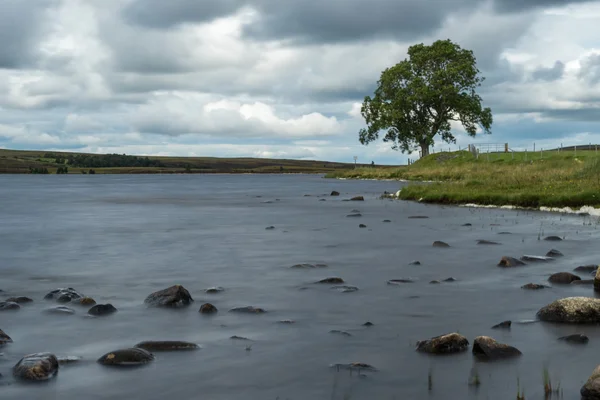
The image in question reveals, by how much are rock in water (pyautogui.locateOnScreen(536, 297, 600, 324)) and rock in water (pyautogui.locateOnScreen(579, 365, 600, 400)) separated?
3565 millimetres

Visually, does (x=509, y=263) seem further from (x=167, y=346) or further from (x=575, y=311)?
(x=167, y=346)

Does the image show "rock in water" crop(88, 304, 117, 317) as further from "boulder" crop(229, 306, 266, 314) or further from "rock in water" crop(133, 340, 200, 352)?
"rock in water" crop(133, 340, 200, 352)

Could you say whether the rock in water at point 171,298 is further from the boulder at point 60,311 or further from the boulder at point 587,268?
the boulder at point 587,268

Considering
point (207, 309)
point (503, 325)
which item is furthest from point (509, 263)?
point (207, 309)

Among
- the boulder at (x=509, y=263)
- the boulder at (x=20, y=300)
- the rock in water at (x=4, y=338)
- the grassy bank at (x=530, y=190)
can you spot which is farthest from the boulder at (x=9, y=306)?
the grassy bank at (x=530, y=190)

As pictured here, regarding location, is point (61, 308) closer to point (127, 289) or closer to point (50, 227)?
point (127, 289)

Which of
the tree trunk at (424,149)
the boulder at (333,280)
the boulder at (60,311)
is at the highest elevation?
the tree trunk at (424,149)

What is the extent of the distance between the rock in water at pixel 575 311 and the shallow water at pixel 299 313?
296 millimetres

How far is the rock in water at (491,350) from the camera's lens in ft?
31.3

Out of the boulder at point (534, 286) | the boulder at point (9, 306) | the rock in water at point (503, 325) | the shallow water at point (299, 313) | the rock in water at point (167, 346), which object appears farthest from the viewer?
the boulder at point (534, 286)

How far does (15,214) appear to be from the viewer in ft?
153

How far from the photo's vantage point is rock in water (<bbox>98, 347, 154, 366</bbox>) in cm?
950

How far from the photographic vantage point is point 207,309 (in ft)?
42.3

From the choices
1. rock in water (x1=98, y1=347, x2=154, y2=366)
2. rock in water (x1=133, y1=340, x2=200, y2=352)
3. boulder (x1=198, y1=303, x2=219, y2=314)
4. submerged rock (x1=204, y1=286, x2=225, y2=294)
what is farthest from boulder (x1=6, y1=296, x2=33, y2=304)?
rock in water (x1=98, y1=347, x2=154, y2=366)
